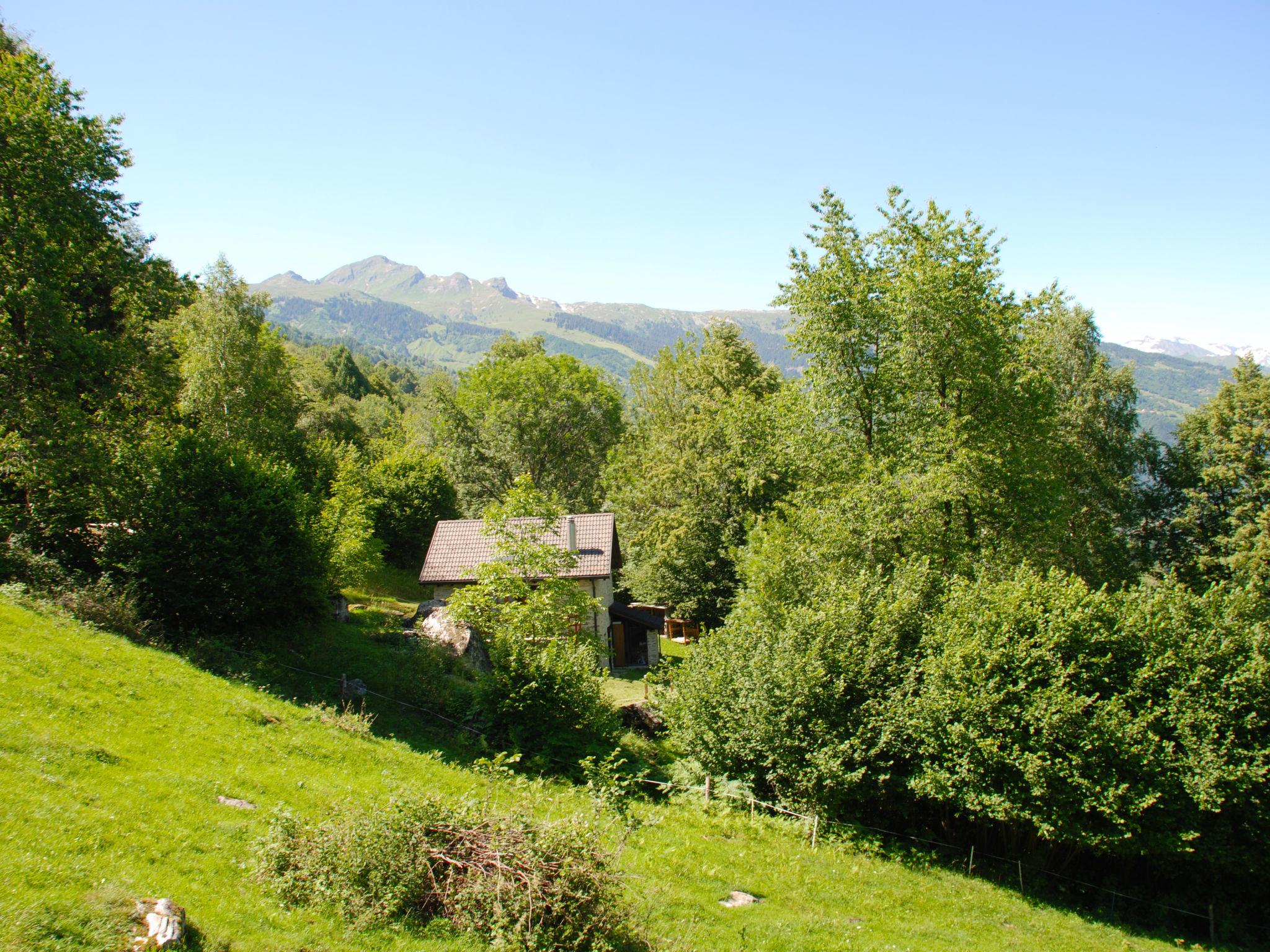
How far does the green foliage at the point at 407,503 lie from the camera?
50.4m

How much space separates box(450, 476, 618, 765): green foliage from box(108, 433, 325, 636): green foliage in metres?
5.71

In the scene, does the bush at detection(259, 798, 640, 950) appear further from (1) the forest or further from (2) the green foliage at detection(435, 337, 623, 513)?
(2) the green foliage at detection(435, 337, 623, 513)

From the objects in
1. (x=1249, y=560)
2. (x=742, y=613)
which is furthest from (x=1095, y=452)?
(x=742, y=613)

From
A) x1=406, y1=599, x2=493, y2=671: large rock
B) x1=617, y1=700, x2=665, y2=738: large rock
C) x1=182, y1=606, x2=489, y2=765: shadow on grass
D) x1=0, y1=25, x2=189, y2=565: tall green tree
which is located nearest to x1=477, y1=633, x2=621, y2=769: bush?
x1=182, y1=606, x2=489, y2=765: shadow on grass

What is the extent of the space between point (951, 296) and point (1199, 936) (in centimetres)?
1767

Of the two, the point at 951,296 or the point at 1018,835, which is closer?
the point at 1018,835

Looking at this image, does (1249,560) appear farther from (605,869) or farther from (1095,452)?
(605,869)

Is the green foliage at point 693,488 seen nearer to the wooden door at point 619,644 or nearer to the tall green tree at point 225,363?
the wooden door at point 619,644

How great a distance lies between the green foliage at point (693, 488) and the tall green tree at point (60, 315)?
81.2ft

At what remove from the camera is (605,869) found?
9.27 meters

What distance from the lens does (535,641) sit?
922 inches

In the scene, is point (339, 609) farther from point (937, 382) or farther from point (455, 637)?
point (937, 382)

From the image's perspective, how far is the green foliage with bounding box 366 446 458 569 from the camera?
5044 centimetres

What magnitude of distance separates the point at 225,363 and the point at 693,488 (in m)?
27.9
